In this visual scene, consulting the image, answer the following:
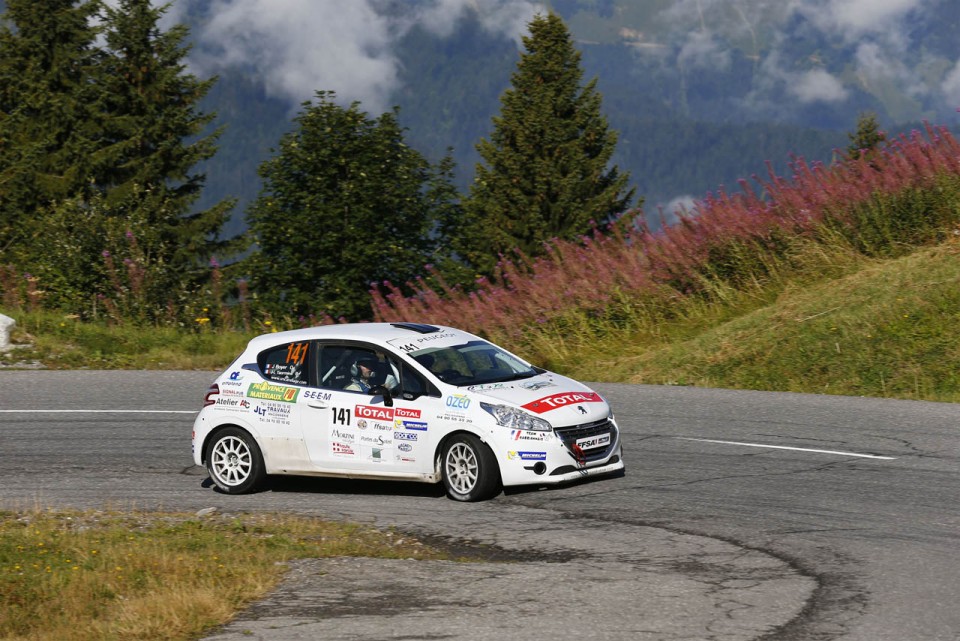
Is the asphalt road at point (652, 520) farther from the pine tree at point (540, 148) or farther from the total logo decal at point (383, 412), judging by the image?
the pine tree at point (540, 148)

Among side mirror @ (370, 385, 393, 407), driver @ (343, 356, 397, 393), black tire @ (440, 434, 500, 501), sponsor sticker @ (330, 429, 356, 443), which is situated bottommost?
black tire @ (440, 434, 500, 501)

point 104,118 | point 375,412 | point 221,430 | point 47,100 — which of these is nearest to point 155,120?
point 104,118

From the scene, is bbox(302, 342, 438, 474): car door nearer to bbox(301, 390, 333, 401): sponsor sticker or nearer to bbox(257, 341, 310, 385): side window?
bbox(301, 390, 333, 401): sponsor sticker

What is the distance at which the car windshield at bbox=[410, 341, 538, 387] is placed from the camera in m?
11.4

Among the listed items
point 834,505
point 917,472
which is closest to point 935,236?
point 917,472

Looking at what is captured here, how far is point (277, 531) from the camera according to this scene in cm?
1005

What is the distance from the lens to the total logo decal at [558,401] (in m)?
10.8

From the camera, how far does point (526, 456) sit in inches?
420

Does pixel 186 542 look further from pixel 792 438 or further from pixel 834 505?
pixel 792 438

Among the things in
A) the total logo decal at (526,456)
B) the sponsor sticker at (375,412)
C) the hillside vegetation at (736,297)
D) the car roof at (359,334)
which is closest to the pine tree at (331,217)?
the hillside vegetation at (736,297)

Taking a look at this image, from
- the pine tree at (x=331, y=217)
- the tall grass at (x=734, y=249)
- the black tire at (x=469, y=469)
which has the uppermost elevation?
the pine tree at (x=331, y=217)

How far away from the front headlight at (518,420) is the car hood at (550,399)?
0.05 meters

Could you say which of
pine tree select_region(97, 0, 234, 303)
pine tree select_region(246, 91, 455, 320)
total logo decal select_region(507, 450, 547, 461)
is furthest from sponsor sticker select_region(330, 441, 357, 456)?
pine tree select_region(97, 0, 234, 303)

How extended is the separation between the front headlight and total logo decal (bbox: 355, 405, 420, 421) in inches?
30.3
